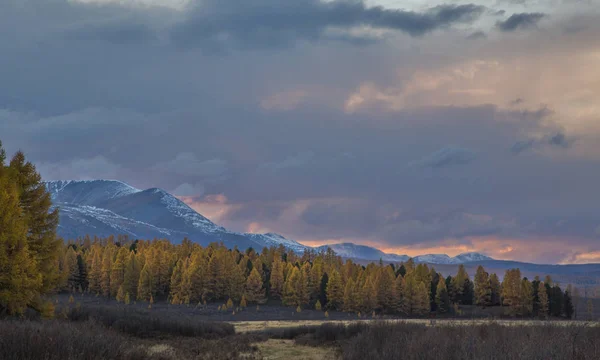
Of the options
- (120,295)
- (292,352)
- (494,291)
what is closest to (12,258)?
(292,352)

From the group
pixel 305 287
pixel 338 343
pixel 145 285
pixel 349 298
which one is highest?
pixel 305 287

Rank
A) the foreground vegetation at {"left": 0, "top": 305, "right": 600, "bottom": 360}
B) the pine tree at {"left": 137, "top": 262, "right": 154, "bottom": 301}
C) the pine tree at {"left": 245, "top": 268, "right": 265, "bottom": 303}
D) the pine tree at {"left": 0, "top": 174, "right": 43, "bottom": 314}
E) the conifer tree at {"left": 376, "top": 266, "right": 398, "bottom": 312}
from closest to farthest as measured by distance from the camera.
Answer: the foreground vegetation at {"left": 0, "top": 305, "right": 600, "bottom": 360} → the pine tree at {"left": 0, "top": 174, "right": 43, "bottom": 314} → the conifer tree at {"left": 376, "top": 266, "right": 398, "bottom": 312} → the pine tree at {"left": 137, "top": 262, "right": 154, "bottom": 301} → the pine tree at {"left": 245, "top": 268, "right": 265, "bottom": 303}

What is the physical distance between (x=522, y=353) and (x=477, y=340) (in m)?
2.15

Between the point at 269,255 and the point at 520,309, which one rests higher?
the point at 269,255

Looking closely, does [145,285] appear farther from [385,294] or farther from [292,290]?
[385,294]

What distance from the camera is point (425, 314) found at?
103 metres

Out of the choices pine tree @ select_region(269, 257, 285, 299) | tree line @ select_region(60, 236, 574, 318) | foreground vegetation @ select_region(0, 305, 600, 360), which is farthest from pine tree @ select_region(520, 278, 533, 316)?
foreground vegetation @ select_region(0, 305, 600, 360)

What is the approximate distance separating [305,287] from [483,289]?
43.9 meters

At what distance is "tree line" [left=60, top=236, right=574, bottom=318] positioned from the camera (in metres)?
104

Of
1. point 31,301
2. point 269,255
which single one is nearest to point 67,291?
point 269,255

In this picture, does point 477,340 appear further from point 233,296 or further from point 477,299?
point 477,299

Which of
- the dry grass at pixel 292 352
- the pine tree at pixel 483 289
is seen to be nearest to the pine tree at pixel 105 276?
the pine tree at pixel 483 289

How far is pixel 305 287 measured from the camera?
111 metres

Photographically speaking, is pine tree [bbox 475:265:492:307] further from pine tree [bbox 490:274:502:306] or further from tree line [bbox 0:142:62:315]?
tree line [bbox 0:142:62:315]
